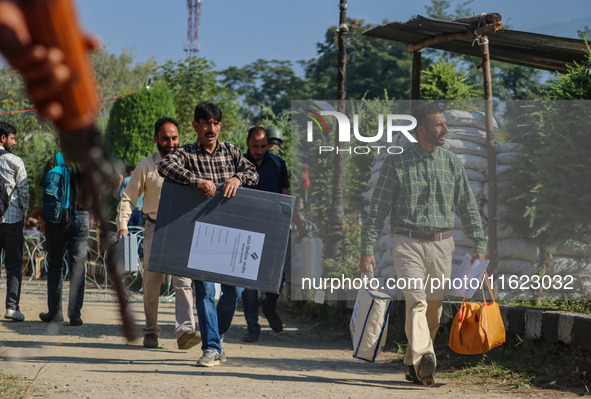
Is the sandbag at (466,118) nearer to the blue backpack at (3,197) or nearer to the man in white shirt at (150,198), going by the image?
the man in white shirt at (150,198)

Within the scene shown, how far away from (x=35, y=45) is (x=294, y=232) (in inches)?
344

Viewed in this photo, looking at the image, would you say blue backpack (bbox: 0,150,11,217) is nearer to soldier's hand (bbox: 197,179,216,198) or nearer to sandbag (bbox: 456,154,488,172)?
soldier's hand (bbox: 197,179,216,198)

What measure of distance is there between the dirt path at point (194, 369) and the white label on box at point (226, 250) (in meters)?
0.60

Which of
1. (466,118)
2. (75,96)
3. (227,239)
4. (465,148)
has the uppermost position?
(466,118)

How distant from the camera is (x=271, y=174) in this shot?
7.73 meters

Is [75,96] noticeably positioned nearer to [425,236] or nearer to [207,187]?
[207,187]

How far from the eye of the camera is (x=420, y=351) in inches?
210

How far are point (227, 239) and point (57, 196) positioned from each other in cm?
276

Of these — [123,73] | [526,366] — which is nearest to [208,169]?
[526,366]

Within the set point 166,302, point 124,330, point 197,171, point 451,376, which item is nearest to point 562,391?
point 451,376

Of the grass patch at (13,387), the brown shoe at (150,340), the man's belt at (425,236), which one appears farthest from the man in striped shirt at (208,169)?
the grass patch at (13,387)

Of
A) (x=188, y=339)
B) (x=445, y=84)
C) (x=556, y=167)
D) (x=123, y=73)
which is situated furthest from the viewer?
(x=123, y=73)

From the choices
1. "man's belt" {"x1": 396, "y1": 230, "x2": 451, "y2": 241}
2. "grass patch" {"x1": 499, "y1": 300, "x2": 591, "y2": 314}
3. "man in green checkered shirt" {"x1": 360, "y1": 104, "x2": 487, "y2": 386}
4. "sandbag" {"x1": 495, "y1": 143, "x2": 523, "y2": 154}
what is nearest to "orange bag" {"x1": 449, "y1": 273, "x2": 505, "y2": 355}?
"man in green checkered shirt" {"x1": 360, "y1": 104, "x2": 487, "y2": 386}

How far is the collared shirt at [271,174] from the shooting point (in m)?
7.68
